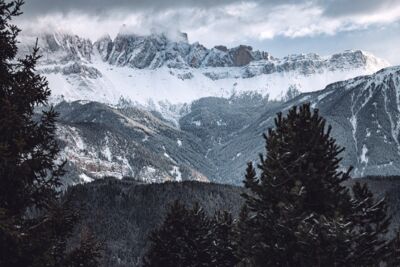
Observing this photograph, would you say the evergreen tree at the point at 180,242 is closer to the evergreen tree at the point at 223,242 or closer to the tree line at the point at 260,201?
the evergreen tree at the point at 223,242

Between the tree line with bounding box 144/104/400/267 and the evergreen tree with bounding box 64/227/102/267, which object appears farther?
the tree line with bounding box 144/104/400/267

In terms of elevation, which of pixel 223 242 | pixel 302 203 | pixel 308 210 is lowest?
pixel 223 242

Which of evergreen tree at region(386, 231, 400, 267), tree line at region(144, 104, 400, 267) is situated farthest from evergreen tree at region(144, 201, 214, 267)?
evergreen tree at region(386, 231, 400, 267)

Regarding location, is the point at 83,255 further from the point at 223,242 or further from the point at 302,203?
the point at 223,242

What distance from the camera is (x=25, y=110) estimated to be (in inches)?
735

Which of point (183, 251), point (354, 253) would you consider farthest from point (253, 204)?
point (183, 251)

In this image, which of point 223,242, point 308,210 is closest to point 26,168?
point 308,210

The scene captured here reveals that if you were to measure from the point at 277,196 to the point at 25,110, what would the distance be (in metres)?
10.1

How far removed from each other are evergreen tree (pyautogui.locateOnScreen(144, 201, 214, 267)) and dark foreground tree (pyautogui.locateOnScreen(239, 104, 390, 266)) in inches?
594

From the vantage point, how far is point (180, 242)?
130 feet

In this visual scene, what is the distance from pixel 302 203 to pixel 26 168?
10.4m

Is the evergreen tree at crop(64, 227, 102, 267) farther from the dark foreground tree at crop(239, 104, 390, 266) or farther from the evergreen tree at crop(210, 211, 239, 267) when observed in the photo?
the evergreen tree at crop(210, 211, 239, 267)

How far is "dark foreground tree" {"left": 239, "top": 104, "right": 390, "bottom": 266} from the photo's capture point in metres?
21.1

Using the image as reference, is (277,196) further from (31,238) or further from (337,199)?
(31,238)
